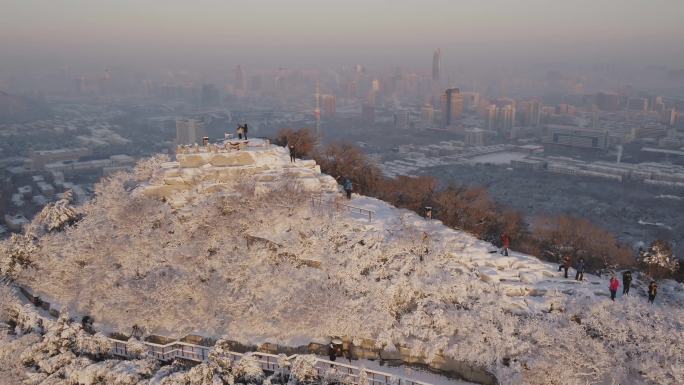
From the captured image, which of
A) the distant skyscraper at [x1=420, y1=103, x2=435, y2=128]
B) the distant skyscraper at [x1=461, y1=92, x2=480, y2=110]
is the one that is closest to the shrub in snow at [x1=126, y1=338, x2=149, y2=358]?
the distant skyscraper at [x1=420, y1=103, x2=435, y2=128]

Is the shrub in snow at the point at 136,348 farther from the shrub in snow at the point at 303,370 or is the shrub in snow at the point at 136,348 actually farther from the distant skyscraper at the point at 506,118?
the distant skyscraper at the point at 506,118

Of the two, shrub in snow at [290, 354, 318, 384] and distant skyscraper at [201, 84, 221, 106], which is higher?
distant skyscraper at [201, 84, 221, 106]

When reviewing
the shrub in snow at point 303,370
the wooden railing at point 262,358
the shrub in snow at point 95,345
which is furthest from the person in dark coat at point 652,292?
the shrub in snow at point 95,345

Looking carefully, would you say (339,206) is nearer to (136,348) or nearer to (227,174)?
(227,174)

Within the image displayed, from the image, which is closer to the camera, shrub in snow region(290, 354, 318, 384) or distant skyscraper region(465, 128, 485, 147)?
shrub in snow region(290, 354, 318, 384)

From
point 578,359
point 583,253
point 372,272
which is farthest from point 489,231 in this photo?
point 578,359

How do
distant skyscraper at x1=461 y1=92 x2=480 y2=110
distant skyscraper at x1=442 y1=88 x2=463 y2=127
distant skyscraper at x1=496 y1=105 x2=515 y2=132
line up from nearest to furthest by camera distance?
distant skyscraper at x1=496 y1=105 x2=515 y2=132
distant skyscraper at x1=442 y1=88 x2=463 y2=127
distant skyscraper at x1=461 y1=92 x2=480 y2=110

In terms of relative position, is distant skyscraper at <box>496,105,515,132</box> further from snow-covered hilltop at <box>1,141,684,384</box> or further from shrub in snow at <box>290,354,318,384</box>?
shrub in snow at <box>290,354,318,384</box>
